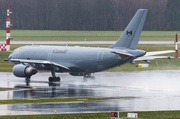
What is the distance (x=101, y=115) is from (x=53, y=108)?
4109mm

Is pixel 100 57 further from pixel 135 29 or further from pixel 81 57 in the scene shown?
pixel 135 29

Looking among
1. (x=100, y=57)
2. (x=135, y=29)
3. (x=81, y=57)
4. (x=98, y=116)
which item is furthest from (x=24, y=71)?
(x=98, y=116)

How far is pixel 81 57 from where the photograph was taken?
44844 millimetres

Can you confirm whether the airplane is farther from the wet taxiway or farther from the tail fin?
the wet taxiway

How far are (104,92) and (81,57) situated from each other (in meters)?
9.04

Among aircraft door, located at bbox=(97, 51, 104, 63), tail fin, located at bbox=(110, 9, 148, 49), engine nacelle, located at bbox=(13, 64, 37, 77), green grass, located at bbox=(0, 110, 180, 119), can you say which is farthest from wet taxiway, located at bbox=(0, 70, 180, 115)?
tail fin, located at bbox=(110, 9, 148, 49)

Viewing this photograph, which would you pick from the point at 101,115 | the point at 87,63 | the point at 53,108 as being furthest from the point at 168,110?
the point at 87,63

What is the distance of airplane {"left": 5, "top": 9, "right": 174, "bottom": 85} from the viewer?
42.7 meters

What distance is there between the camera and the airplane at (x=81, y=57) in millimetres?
42653

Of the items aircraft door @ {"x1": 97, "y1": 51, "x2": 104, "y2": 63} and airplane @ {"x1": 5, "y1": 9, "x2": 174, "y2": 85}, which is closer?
airplane @ {"x1": 5, "y1": 9, "x2": 174, "y2": 85}

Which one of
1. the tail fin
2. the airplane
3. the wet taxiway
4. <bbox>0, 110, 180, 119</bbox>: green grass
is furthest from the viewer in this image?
the tail fin

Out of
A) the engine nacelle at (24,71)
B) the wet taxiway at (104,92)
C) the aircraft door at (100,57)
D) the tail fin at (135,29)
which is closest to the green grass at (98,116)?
the wet taxiway at (104,92)

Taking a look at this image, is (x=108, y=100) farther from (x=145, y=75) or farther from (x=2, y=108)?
(x=145, y=75)

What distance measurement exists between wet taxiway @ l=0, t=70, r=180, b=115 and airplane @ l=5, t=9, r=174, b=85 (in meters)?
1.38
